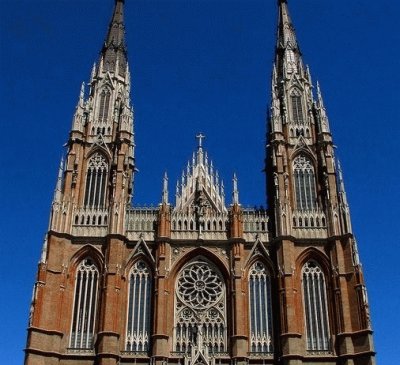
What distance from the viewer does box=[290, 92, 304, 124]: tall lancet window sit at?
4300 cm

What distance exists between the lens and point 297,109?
4366 centimetres

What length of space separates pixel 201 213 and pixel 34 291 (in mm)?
11456

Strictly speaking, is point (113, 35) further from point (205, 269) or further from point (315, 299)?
point (315, 299)

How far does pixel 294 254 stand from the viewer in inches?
1433

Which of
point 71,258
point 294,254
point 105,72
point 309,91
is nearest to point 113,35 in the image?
point 105,72

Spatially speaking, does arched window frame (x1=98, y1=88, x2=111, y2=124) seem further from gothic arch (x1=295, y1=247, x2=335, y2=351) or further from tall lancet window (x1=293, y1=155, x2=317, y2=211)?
gothic arch (x1=295, y1=247, x2=335, y2=351)

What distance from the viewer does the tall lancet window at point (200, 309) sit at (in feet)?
112

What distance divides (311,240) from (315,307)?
13.9 ft

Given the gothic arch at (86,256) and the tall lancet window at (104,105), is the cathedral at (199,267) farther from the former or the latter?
the tall lancet window at (104,105)

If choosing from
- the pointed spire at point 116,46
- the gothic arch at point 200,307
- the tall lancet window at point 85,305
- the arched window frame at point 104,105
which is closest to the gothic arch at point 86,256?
the tall lancet window at point 85,305

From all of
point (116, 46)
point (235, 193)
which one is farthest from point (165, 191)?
point (116, 46)

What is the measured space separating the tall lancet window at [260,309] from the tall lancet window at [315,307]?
2232mm

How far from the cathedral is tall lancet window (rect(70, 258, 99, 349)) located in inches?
2.5

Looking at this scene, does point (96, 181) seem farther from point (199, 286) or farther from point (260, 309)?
point (260, 309)
